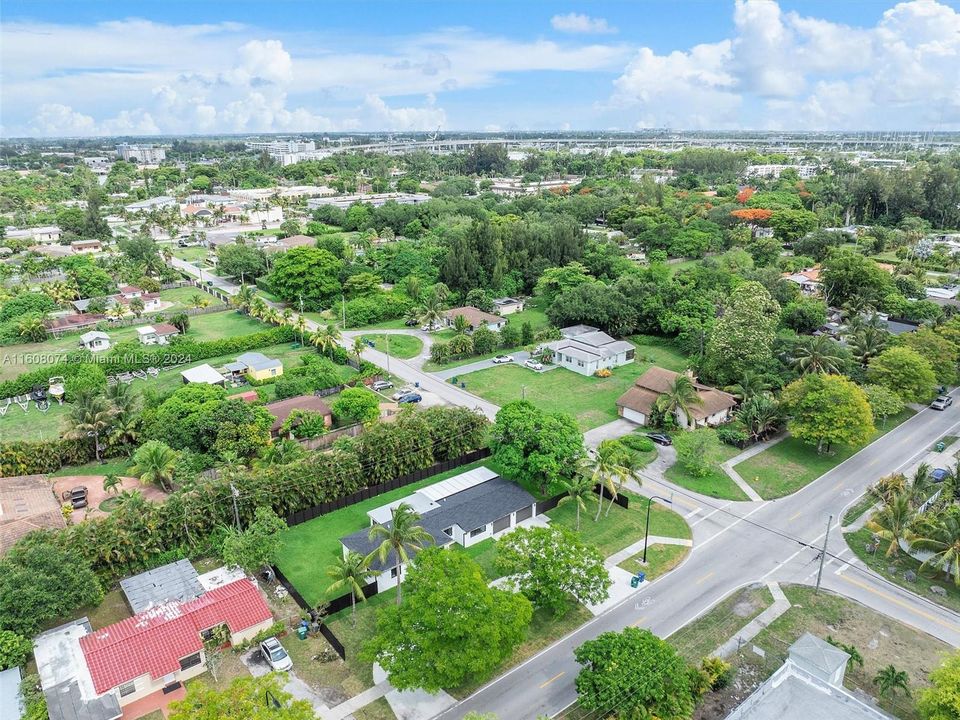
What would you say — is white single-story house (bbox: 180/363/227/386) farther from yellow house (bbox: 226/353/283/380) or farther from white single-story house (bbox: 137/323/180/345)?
white single-story house (bbox: 137/323/180/345)

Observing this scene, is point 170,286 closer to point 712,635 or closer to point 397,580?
point 397,580

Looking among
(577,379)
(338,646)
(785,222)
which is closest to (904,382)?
(577,379)

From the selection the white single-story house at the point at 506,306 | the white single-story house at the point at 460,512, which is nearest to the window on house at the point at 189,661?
the white single-story house at the point at 460,512

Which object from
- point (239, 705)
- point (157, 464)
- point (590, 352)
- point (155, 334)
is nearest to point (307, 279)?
point (155, 334)

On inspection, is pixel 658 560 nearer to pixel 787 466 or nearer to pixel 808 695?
pixel 808 695

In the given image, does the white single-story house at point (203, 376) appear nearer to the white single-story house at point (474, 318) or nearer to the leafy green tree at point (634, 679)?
the white single-story house at point (474, 318)

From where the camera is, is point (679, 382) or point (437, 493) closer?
point (437, 493)
